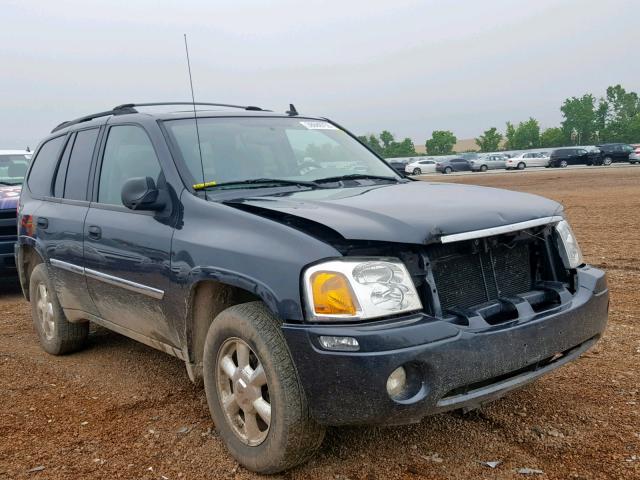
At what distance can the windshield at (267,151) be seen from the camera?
372cm

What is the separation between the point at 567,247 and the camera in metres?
3.31

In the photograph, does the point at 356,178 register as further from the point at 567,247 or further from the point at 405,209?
the point at 567,247

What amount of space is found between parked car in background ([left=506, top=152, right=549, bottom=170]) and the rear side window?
49.1 meters

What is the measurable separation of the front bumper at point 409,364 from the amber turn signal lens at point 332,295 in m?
0.07

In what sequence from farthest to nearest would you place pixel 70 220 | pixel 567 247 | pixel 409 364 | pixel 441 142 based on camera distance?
pixel 441 142
pixel 70 220
pixel 567 247
pixel 409 364

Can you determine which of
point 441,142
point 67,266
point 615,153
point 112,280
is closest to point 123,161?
point 112,280

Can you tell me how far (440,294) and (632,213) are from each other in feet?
36.2

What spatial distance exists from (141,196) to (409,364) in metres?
1.72

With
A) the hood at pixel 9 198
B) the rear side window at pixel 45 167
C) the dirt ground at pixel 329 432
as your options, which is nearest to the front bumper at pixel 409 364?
the dirt ground at pixel 329 432

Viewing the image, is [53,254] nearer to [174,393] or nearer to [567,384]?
[174,393]

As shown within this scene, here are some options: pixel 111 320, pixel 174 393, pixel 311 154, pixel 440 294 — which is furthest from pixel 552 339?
pixel 111 320

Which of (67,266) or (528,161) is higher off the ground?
(67,266)

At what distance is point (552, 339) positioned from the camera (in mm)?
2900

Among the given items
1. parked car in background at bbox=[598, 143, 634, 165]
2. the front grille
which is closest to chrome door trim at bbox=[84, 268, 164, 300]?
the front grille
